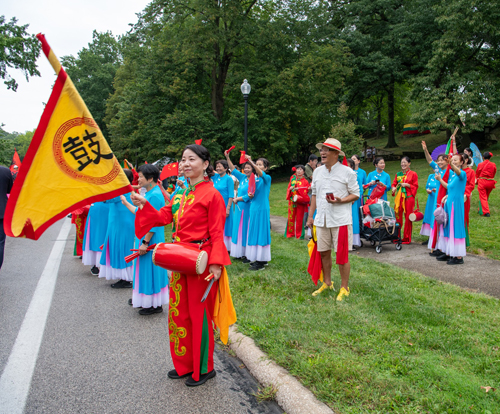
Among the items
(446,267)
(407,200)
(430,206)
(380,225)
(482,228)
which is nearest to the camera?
(446,267)

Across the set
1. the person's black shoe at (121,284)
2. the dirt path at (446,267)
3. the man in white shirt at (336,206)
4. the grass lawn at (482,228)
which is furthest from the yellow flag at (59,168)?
the grass lawn at (482,228)

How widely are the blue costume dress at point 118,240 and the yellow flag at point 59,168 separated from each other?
11.0 ft

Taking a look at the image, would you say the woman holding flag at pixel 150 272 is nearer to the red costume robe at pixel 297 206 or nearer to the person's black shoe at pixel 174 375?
the person's black shoe at pixel 174 375

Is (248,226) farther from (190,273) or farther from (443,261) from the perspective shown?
(190,273)

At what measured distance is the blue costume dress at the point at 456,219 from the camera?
6926 mm

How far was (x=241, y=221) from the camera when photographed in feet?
25.7

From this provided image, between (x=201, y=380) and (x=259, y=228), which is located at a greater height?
(x=259, y=228)

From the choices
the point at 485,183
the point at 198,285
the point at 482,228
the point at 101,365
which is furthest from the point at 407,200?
the point at 101,365

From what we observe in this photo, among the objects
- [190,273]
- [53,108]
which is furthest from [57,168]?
[190,273]

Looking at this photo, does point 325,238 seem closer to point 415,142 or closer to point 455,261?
point 455,261

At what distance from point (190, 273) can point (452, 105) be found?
2607 centimetres

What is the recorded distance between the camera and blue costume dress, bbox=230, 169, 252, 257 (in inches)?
303

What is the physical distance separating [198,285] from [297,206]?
23.8ft

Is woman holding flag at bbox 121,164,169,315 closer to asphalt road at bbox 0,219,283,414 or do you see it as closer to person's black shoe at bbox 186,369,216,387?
asphalt road at bbox 0,219,283,414
